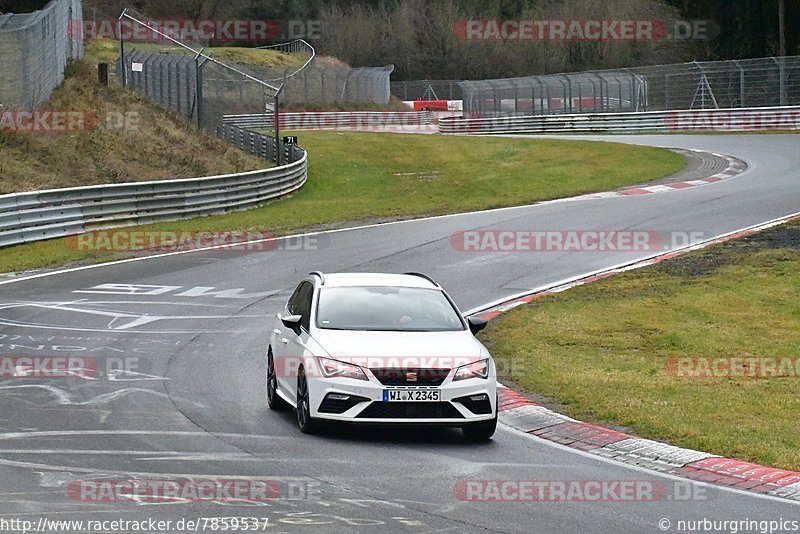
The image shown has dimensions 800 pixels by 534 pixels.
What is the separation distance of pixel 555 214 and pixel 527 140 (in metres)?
22.1

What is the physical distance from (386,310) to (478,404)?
159 cm

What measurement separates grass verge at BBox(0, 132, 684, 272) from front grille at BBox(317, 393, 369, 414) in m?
13.8

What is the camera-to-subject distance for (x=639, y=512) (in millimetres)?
8734

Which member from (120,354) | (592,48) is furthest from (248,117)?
(120,354)

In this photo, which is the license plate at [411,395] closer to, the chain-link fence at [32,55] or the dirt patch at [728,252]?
the dirt patch at [728,252]

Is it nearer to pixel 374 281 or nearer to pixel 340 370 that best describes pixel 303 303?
pixel 374 281

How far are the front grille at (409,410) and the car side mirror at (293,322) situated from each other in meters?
1.40

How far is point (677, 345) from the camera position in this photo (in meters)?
15.9

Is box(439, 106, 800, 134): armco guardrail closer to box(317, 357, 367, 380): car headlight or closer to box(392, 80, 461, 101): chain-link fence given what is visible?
box(392, 80, 461, 101): chain-link fence

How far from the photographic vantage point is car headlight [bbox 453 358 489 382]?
36.5 ft

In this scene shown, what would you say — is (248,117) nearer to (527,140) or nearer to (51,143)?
(527,140)

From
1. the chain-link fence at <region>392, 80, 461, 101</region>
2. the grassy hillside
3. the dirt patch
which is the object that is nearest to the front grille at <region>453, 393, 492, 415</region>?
the dirt patch

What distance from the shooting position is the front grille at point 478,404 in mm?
11016

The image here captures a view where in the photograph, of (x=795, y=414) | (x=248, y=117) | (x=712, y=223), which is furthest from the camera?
(x=248, y=117)
